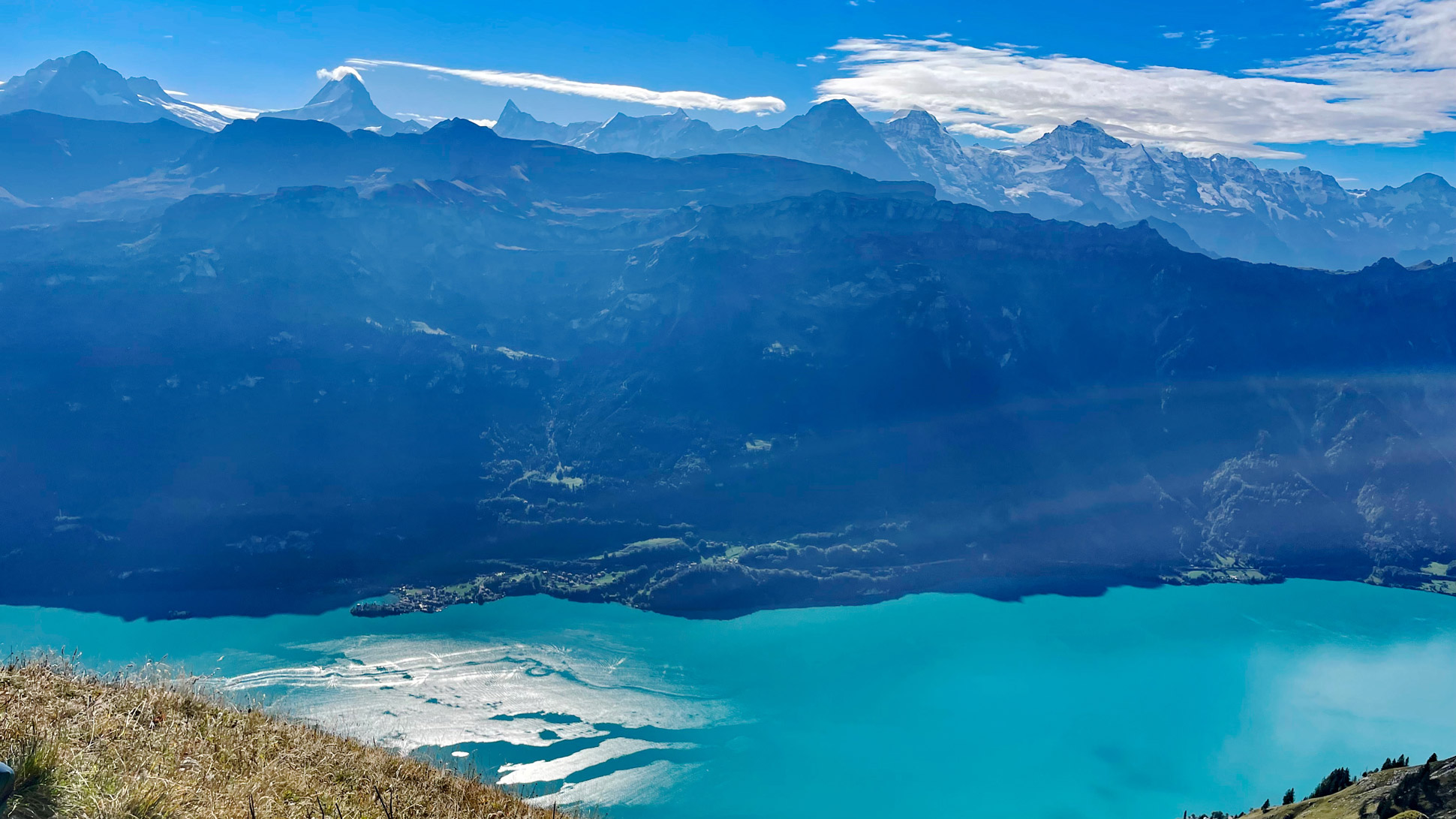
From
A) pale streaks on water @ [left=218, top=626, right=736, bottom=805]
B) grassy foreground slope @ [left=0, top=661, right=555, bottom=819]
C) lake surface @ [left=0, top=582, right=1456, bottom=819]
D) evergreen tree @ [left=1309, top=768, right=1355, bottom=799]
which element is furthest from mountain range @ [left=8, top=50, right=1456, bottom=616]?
grassy foreground slope @ [left=0, top=661, right=555, bottom=819]

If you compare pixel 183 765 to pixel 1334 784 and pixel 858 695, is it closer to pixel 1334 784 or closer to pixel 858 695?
pixel 1334 784

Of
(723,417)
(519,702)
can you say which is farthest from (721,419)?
(519,702)

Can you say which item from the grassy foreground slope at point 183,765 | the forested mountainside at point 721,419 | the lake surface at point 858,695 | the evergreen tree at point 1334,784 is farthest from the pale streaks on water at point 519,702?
the grassy foreground slope at point 183,765

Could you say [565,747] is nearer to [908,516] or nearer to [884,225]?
[908,516]

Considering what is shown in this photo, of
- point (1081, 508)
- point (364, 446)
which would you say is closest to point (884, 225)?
point (1081, 508)

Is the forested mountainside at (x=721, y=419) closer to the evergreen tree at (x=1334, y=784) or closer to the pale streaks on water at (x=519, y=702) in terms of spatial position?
the pale streaks on water at (x=519, y=702)

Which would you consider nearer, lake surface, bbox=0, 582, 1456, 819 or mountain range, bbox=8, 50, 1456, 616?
lake surface, bbox=0, 582, 1456, 819

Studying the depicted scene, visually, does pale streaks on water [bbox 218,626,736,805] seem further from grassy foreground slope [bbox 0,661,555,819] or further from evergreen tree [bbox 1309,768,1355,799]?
grassy foreground slope [bbox 0,661,555,819]
